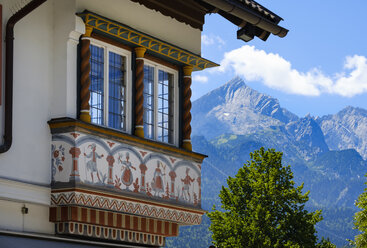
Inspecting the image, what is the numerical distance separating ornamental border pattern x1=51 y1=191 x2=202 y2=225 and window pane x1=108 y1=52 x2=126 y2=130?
61.4 inches

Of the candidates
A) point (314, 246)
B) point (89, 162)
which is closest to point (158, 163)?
point (89, 162)

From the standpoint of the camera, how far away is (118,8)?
16.2 m

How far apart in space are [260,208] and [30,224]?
31.3m

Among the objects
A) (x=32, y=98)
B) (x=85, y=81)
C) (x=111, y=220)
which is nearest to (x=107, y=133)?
(x=85, y=81)

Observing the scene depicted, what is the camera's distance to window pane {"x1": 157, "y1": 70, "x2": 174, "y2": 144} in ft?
57.9

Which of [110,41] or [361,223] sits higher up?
[361,223]

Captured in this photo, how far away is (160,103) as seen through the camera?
17672mm

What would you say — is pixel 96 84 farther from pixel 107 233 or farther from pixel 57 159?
pixel 107 233

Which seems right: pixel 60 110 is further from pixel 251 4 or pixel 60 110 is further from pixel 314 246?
pixel 314 246

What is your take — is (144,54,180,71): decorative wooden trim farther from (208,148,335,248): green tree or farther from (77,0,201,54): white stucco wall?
(208,148,335,248): green tree

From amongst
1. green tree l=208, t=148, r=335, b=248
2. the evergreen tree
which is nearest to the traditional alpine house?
green tree l=208, t=148, r=335, b=248

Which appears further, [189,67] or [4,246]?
[189,67]

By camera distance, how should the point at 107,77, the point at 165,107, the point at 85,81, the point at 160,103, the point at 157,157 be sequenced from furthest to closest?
the point at 165,107, the point at 160,103, the point at 157,157, the point at 107,77, the point at 85,81

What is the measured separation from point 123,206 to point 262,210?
98.1ft
